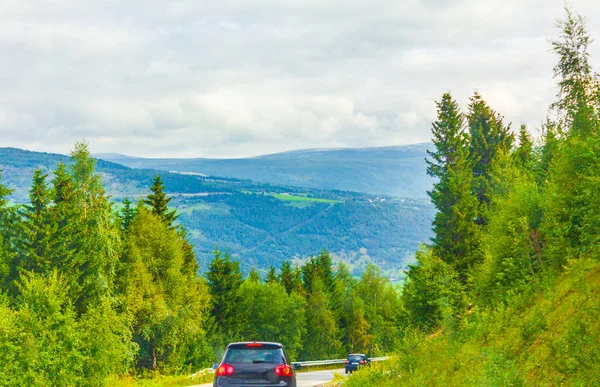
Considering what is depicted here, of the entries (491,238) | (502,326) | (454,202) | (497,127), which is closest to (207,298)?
(454,202)

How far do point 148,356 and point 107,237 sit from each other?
1348cm

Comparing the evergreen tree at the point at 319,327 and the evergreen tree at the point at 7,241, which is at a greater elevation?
the evergreen tree at the point at 7,241

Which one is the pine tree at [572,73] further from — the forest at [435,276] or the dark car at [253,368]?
the dark car at [253,368]

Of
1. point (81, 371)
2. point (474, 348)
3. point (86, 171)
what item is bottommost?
point (81, 371)

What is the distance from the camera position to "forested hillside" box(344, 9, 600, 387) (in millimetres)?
13859

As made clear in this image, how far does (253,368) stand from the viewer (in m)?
15.8

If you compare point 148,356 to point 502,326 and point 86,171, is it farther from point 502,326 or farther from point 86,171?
point 502,326

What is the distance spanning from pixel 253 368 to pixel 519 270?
51.0 ft

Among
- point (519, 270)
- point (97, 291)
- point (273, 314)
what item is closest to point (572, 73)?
point (519, 270)

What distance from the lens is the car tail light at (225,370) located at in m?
15.7

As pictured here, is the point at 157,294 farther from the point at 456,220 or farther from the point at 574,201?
the point at 574,201

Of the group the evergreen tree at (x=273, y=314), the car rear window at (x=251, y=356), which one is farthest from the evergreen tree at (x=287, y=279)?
the car rear window at (x=251, y=356)

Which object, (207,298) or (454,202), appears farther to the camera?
(207,298)

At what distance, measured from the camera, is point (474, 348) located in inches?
798
